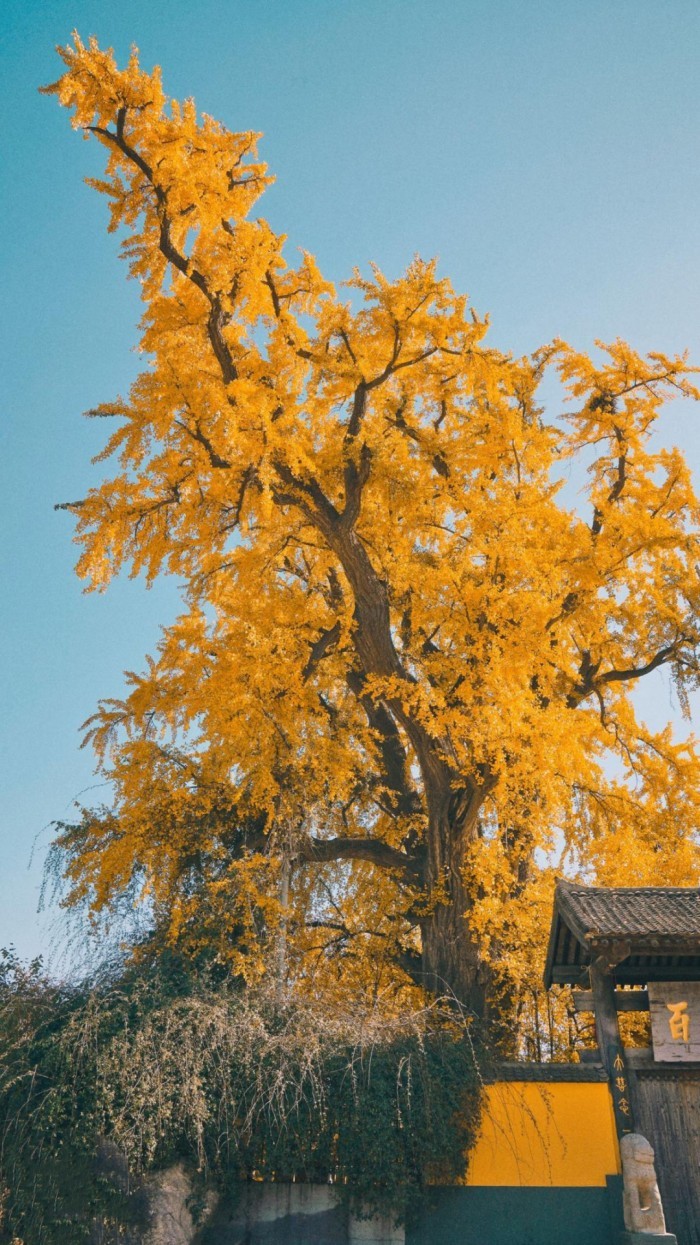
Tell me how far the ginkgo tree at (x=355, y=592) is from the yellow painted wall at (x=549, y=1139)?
2.26 m

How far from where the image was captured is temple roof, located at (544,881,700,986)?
8297 mm

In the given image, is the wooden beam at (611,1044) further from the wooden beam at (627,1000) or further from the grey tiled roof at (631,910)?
the grey tiled roof at (631,910)

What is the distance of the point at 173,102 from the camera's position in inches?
432

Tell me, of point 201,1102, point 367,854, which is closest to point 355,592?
point 367,854

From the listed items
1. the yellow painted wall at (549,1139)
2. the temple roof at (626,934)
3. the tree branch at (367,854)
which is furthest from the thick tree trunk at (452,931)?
the yellow painted wall at (549,1139)

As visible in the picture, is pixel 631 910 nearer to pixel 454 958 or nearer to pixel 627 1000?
pixel 627 1000

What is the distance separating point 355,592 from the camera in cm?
1262

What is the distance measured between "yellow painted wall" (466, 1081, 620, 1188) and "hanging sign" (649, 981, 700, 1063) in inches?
26.7

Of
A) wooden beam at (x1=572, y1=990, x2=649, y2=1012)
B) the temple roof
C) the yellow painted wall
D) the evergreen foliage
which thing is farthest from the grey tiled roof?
the evergreen foliage

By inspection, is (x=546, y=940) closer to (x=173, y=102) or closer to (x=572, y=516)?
(x=572, y=516)

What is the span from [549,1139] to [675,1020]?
154cm

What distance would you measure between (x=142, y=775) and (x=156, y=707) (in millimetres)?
1377

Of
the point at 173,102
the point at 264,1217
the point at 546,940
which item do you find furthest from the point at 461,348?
the point at 264,1217

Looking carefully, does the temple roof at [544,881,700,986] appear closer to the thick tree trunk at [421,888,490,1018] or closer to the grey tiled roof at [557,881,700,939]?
the grey tiled roof at [557,881,700,939]
